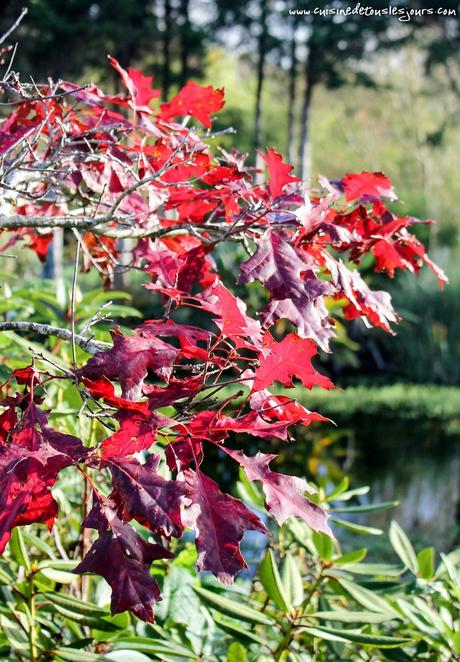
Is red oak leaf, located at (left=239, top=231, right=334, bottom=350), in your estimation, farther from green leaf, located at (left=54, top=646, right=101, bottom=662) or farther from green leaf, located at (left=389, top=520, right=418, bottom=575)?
green leaf, located at (left=389, top=520, right=418, bottom=575)

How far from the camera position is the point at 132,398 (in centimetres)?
83

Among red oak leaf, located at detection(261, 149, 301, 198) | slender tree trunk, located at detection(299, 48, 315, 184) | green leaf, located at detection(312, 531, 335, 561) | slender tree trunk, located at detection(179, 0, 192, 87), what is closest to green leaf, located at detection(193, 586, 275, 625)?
green leaf, located at detection(312, 531, 335, 561)

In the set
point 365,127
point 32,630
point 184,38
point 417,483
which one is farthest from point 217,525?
point 365,127

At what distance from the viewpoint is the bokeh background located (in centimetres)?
599

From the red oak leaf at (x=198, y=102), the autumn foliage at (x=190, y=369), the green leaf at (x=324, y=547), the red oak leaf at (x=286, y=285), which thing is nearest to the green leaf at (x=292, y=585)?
the green leaf at (x=324, y=547)

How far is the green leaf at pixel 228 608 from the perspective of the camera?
3.93 feet

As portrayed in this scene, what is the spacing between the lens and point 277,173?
1.07 metres

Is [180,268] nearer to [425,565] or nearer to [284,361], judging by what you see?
[284,361]

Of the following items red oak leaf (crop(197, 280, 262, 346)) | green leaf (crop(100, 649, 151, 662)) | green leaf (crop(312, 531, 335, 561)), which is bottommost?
green leaf (crop(100, 649, 151, 662))

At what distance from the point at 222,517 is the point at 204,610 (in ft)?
2.11

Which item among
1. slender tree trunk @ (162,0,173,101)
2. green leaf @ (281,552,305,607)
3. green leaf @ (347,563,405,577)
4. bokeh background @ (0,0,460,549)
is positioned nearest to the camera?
green leaf @ (281,552,305,607)

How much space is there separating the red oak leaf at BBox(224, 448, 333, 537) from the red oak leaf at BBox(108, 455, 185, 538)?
77 millimetres

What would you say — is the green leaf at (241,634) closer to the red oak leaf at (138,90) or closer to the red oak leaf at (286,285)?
the red oak leaf at (286,285)

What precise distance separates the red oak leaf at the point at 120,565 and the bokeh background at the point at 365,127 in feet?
12.9
